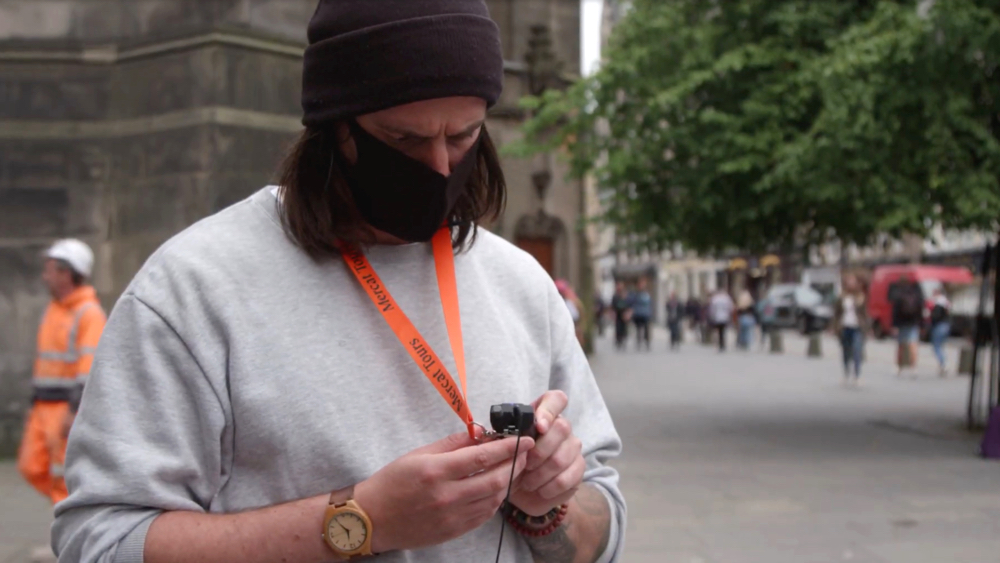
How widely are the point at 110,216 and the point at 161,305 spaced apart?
8.77 metres

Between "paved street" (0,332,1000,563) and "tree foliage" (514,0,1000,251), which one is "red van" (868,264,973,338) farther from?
"tree foliage" (514,0,1000,251)

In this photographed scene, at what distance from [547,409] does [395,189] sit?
0.41 meters

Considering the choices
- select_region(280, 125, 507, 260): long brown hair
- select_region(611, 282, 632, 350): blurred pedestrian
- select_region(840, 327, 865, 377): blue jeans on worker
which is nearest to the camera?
select_region(280, 125, 507, 260): long brown hair

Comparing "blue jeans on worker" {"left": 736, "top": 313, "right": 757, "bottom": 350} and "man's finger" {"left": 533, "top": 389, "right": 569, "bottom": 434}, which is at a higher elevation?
"man's finger" {"left": 533, "top": 389, "right": 569, "bottom": 434}

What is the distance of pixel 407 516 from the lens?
1.42 m

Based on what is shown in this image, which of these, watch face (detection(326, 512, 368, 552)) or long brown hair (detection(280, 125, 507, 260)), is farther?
long brown hair (detection(280, 125, 507, 260))

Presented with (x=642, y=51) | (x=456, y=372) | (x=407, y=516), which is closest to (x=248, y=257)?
(x=456, y=372)

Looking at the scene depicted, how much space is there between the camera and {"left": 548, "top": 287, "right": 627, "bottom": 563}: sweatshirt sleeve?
1.87 m

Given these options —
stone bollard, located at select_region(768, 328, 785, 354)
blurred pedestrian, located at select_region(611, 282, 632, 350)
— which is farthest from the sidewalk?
blurred pedestrian, located at select_region(611, 282, 632, 350)

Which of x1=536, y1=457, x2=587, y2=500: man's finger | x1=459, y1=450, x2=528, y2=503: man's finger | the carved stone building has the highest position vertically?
the carved stone building

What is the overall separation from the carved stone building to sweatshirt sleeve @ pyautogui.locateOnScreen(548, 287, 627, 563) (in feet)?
25.0

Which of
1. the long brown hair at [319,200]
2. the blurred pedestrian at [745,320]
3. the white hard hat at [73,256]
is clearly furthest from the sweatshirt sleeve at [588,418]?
the blurred pedestrian at [745,320]

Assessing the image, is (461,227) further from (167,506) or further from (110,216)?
(110,216)

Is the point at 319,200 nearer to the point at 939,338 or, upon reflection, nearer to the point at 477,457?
the point at 477,457
